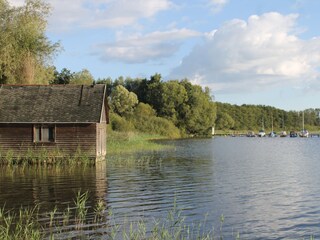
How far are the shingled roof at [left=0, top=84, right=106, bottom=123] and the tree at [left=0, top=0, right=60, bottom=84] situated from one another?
8.85m

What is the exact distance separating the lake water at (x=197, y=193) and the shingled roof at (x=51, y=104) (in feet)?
15.3

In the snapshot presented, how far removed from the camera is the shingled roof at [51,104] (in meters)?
38.4

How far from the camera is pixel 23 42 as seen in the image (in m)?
50.7

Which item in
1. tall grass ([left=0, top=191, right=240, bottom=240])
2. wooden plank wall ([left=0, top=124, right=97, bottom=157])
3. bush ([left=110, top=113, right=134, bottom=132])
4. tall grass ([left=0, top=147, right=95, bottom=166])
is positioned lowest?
tall grass ([left=0, top=191, right=240, bottom=240])

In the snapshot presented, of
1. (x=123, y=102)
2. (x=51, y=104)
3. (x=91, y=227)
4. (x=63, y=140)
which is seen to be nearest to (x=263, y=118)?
(x=123, y=102)

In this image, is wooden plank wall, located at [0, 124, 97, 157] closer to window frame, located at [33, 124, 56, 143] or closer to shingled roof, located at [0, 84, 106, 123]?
window frame, located at [33, 124, 56, 143]

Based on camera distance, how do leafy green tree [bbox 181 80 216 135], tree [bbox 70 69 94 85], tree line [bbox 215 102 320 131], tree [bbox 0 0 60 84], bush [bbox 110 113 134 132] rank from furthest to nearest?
tree line [bbox 215 102 320 131] → leafy green tree [bbox 181 80 216 135] → tree [bbox 70 69 94 85] → bush [bbox 110 113 134 132] → tree [bbox 0 0 60 84]

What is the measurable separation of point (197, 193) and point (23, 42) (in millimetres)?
33066

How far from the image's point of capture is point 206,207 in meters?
20.5

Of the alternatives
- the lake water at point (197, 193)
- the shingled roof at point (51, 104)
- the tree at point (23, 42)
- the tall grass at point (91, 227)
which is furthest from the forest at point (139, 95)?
the tall grass at point (91, 227)

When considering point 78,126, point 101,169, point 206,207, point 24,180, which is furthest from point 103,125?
point 206,207

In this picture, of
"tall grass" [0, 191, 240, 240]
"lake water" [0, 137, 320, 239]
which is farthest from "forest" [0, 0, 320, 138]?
"tall grass" [0, 191, 240, 240]

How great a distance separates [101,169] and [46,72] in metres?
24.4

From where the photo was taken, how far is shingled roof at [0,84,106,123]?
38.4m
